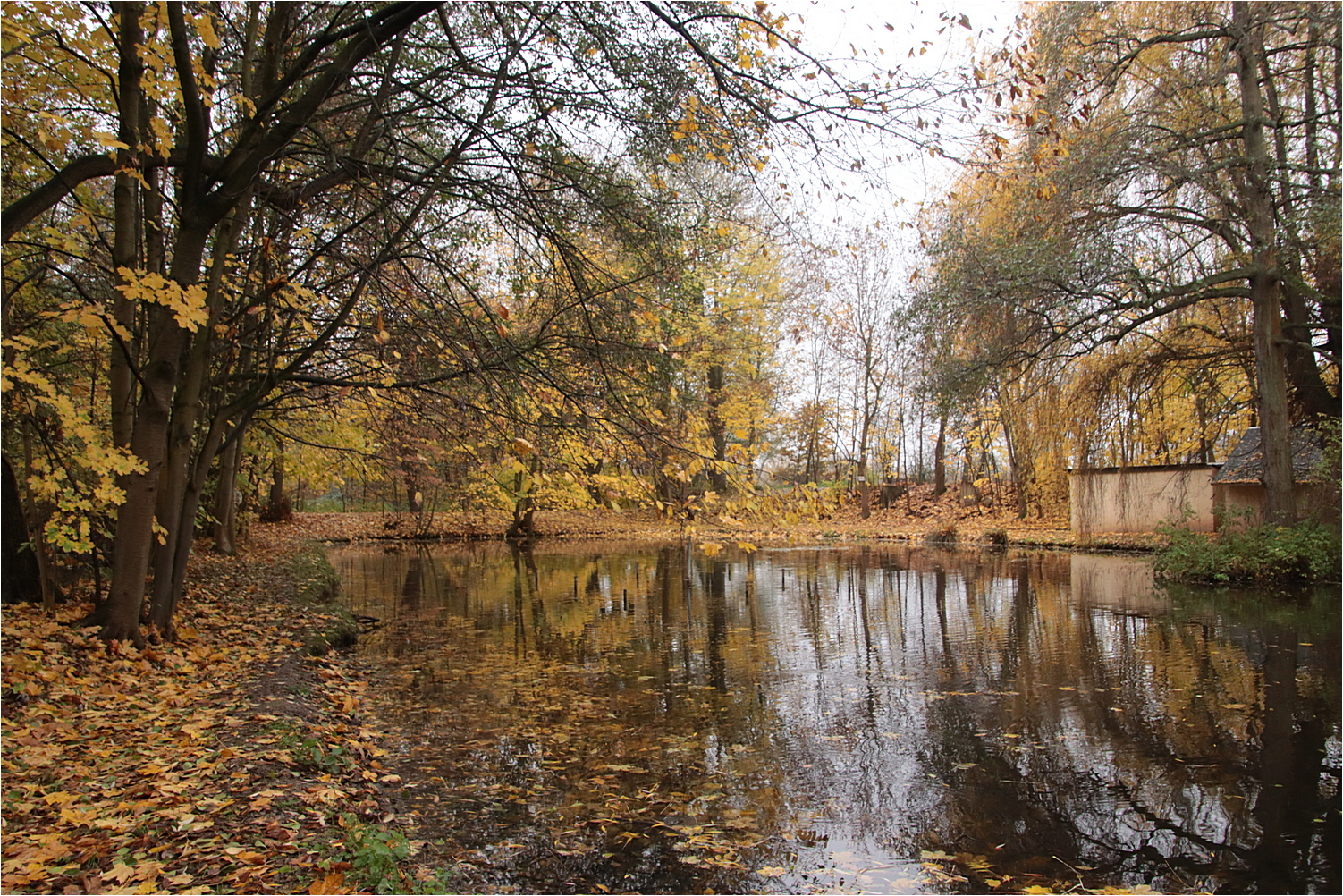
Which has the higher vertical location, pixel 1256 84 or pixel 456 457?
pixel 1256 84

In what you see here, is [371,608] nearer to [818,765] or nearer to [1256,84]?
[818,765]

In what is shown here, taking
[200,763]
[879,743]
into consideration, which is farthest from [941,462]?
[200,763]

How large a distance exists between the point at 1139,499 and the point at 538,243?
19741 mm

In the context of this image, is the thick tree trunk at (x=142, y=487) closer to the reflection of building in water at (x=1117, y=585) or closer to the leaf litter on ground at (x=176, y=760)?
the leaf litter on ground at (x=176, y=760)

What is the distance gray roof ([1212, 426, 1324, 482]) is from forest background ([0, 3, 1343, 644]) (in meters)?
1.05

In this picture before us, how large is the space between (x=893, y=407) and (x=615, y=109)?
1105 inches

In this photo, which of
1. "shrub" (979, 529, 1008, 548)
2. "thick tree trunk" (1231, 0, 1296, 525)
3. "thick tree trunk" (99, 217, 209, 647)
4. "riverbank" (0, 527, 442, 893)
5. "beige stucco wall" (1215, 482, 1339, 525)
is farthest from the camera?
"shrub" (979, 529, 1008, 548)

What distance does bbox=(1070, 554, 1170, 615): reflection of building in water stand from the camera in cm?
1214

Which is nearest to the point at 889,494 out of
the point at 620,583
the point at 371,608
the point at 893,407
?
the point at 893,407

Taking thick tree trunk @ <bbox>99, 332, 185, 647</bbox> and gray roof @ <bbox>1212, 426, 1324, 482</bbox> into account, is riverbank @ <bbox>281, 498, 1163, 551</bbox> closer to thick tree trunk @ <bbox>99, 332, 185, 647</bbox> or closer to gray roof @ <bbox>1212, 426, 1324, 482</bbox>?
gray roof @ <bbox>1212, 426, 1324, 482</bbox>

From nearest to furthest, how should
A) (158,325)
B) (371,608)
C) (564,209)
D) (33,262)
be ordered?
(564,209), (158,325), (33,262), (371,608)

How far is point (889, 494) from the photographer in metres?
32.7

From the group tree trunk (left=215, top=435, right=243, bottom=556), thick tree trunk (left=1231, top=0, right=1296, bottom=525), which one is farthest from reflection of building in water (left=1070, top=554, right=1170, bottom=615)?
tree trunk (left=215, top=435, right=243, bottom=556)

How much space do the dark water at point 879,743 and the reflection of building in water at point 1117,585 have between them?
167mm
